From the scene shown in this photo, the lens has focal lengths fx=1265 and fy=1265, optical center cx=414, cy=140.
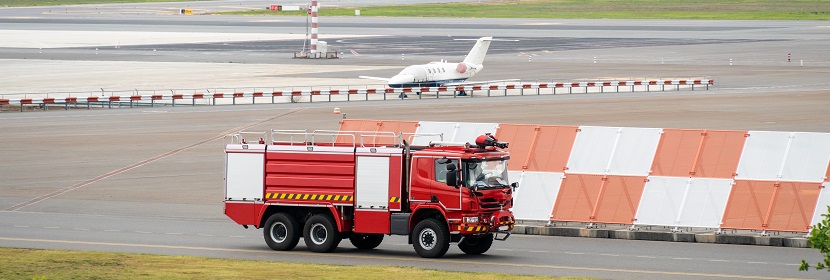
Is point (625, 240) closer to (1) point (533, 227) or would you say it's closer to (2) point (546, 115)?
(1) point (533, 227)

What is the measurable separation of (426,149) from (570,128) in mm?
7515

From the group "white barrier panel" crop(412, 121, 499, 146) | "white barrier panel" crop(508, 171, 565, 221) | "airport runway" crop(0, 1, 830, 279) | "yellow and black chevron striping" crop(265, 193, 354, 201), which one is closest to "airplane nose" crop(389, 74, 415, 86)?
"airport runway" crop(0, 1, 830, 279)

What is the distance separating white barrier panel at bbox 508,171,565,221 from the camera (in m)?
33.6

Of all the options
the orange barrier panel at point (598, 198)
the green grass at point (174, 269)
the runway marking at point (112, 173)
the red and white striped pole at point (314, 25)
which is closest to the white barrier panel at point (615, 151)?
the orange barrier panel at point (598, 198)

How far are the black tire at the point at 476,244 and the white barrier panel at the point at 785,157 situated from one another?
7.24m

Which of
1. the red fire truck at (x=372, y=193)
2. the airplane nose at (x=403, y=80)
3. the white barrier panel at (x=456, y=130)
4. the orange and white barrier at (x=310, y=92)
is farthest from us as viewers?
the airplane nose at (x=403, y=80)

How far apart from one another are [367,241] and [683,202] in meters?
8.26

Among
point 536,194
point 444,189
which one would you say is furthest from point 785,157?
point 444,189

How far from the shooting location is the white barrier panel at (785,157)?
103 ft

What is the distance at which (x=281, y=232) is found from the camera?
29359 mm

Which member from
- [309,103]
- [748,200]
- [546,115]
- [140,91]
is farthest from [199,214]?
[140,91]

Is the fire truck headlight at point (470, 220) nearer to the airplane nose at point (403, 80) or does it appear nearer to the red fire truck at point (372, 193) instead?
the red fire truck at point (372, 193)

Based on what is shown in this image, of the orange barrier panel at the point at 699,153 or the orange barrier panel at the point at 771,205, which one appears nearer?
the orange barrier panel at the point at 771,205

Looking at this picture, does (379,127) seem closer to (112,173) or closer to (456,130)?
(456,130)
